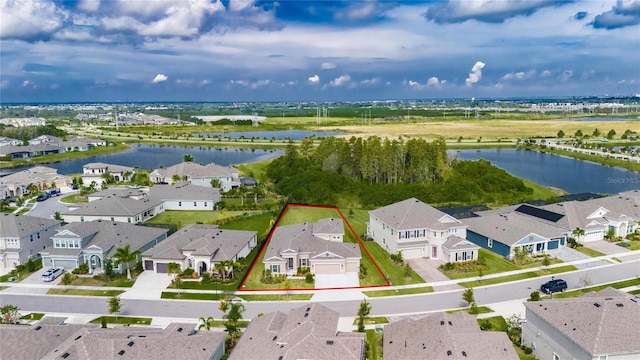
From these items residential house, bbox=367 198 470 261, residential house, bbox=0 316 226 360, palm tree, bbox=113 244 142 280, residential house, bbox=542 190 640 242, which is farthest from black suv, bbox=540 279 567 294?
palm tree, bbox=113 244 142 280

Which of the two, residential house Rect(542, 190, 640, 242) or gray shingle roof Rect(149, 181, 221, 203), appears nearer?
residential house Rect(542, 190, 640, 242)

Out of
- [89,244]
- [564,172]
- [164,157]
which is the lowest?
[564,172]

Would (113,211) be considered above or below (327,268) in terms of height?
above

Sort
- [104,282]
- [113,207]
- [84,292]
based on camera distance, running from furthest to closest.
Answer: [113,207] < [104,282] < [84,292]

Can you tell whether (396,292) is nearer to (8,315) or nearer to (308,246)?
(308,246)

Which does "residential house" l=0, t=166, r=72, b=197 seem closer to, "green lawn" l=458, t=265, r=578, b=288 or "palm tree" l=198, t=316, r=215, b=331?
"palm tree" l=198, t=316, r=215, b=331

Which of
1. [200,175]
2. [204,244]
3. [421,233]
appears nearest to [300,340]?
[204,244]

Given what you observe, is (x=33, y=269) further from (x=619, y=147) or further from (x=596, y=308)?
(x=619, y=147)
